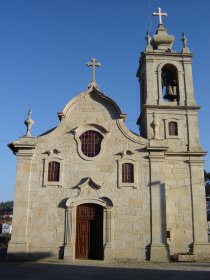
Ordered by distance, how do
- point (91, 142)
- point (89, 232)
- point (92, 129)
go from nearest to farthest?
point (89, 232), point (91, 142), point (92, 129)

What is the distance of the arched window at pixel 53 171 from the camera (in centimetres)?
1777

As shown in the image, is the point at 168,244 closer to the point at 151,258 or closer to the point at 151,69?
the point at 151,258

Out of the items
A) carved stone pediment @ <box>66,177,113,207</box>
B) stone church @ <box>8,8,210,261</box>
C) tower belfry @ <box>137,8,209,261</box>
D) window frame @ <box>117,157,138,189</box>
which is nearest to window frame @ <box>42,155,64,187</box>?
stone church @ <box>8,8,210,261</box>

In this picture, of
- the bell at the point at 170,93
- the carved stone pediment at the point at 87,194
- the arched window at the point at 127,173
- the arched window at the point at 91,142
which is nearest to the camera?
the carved stone pediment at the point at 87,194

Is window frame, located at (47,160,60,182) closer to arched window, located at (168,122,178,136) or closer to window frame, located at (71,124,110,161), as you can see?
window frame, located at (71,124,110,161)

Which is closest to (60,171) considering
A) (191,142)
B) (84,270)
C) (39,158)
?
(39,158)

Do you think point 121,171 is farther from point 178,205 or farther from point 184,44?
point 184,44

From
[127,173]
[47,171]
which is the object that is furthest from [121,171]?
[47,171]

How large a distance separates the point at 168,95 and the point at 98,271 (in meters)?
12.3

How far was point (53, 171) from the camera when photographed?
17.9m

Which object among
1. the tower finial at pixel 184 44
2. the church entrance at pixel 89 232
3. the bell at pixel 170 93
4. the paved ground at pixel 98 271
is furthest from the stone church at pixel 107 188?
the tower finial at pixel 184 44

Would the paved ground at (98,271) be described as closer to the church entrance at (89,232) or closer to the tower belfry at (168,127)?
the church entrance at (89,232)

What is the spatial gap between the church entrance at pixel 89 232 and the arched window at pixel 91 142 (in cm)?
283

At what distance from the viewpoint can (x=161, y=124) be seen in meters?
20.2
